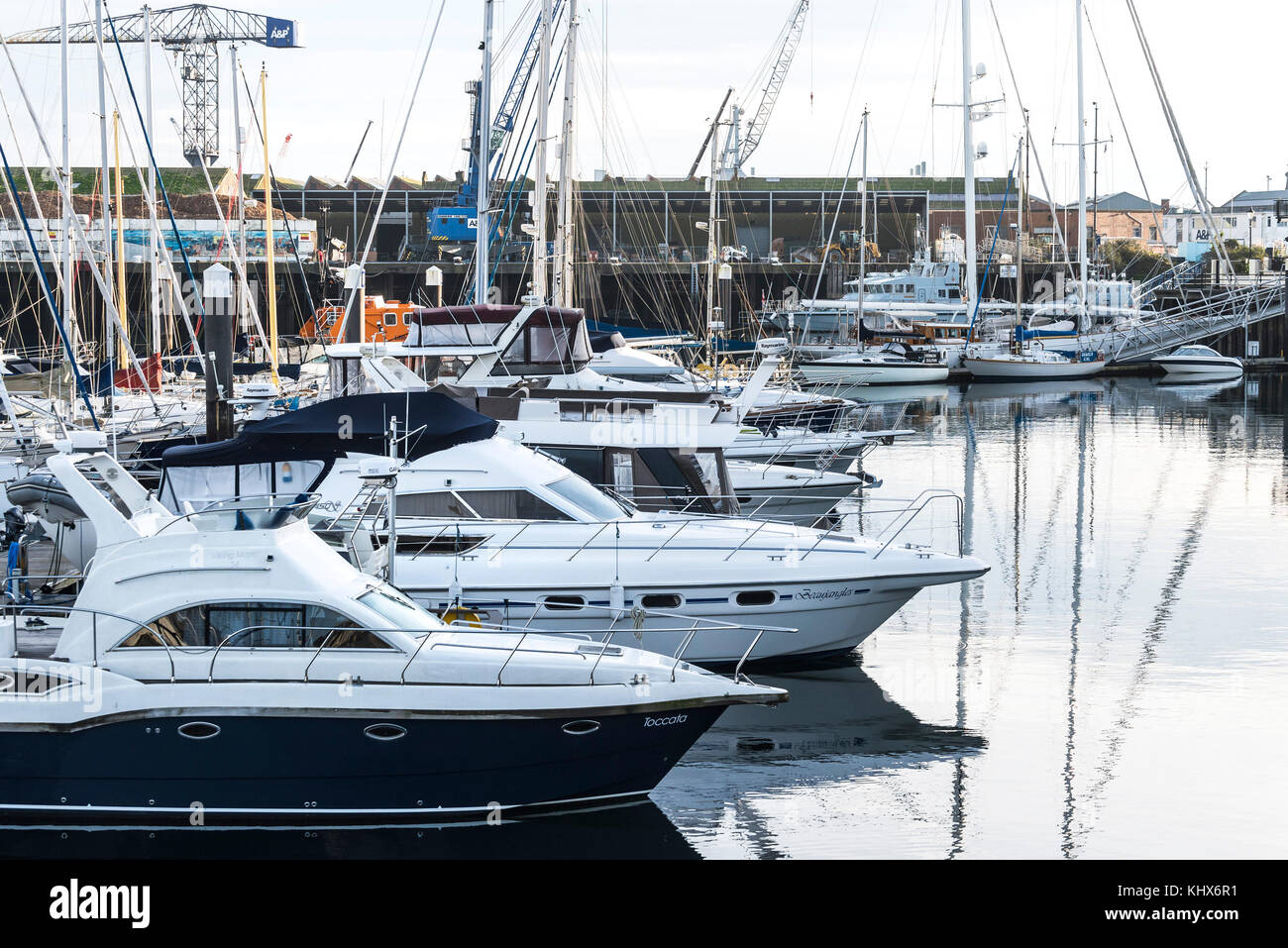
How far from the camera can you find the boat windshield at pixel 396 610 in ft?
35.7

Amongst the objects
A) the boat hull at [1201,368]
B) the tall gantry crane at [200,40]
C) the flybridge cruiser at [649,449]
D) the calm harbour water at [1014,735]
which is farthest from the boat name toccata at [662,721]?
the tall gantry crane at [200,40]

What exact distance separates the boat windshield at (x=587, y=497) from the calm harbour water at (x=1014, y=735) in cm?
257

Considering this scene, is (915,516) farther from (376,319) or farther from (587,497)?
(376,319)

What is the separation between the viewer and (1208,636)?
56.4ft

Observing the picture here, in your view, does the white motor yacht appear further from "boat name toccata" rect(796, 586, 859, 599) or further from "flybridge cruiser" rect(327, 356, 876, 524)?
"boat name toccata" rect(796, 586, 859, 599)

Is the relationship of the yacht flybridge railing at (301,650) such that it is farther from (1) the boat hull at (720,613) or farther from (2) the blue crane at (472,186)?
(2) the blue crane at (472,186)

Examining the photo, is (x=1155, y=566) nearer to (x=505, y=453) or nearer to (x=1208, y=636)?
(x=1208, y=636)

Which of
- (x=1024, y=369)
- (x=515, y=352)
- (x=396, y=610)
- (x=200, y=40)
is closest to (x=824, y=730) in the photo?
(x=396, y=610)

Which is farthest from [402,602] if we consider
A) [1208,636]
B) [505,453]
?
[1208,636]

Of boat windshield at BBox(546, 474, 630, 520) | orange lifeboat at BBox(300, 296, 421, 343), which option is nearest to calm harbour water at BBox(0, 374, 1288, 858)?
boat windshield at BBox(546, 474, 630, 520)
